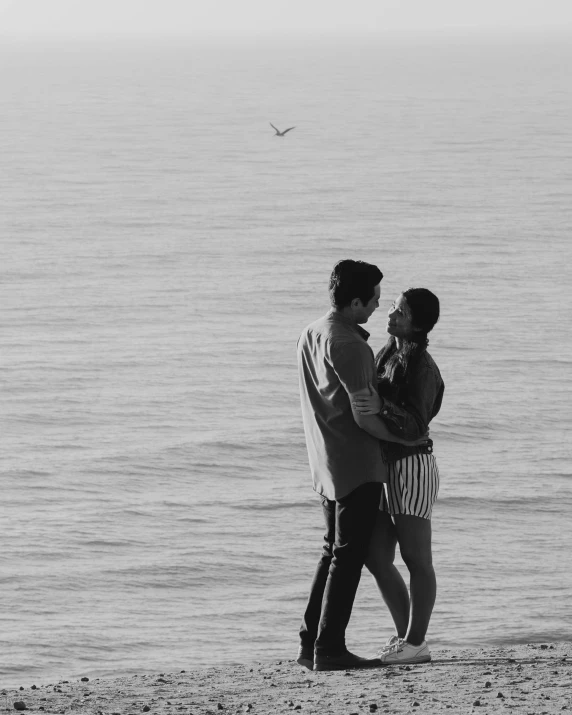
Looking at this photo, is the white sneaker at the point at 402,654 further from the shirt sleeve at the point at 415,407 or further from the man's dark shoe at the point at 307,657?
the shirt sleeve at the point at 415,407

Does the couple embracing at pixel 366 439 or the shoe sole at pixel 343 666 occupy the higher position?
the couple embracing at pixel 366 439

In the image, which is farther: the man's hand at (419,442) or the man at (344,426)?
the man's hand at (419,442)

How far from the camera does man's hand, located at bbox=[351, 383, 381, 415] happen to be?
6090 millimetres

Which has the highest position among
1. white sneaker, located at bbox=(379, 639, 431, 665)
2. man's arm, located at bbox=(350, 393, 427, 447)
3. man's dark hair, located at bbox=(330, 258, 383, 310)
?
man's dark hair, located at bbox=(330, 258, 383, 310)

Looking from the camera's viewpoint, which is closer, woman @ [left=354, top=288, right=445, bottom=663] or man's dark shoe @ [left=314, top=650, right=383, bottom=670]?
woman @ [left=354, top=288, right=445, bottom=663]

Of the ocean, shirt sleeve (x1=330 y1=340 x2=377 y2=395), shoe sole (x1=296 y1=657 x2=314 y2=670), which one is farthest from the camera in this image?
the ocean

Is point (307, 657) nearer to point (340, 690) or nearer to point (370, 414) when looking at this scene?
point (340, 690)

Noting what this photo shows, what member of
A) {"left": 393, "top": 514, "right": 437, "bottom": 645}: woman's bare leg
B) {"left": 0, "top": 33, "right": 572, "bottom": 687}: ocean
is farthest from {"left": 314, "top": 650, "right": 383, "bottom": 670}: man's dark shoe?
{"left": 0, "top": 33, "right": 572, "bottom": 687}: ocean

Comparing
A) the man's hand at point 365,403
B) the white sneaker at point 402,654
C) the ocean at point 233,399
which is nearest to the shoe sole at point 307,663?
the white sneaker at point 402,654

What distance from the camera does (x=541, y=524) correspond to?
70.6ft

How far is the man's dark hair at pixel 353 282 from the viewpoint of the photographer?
243 inches

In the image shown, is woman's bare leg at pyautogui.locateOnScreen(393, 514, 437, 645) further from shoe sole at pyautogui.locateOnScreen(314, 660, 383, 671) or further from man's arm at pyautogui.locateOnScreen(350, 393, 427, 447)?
man's arm at pyautogui.locateOnScreen(350, 393, 427, 447)

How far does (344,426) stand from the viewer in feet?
20.4

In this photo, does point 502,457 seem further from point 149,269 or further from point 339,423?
point 149,269
